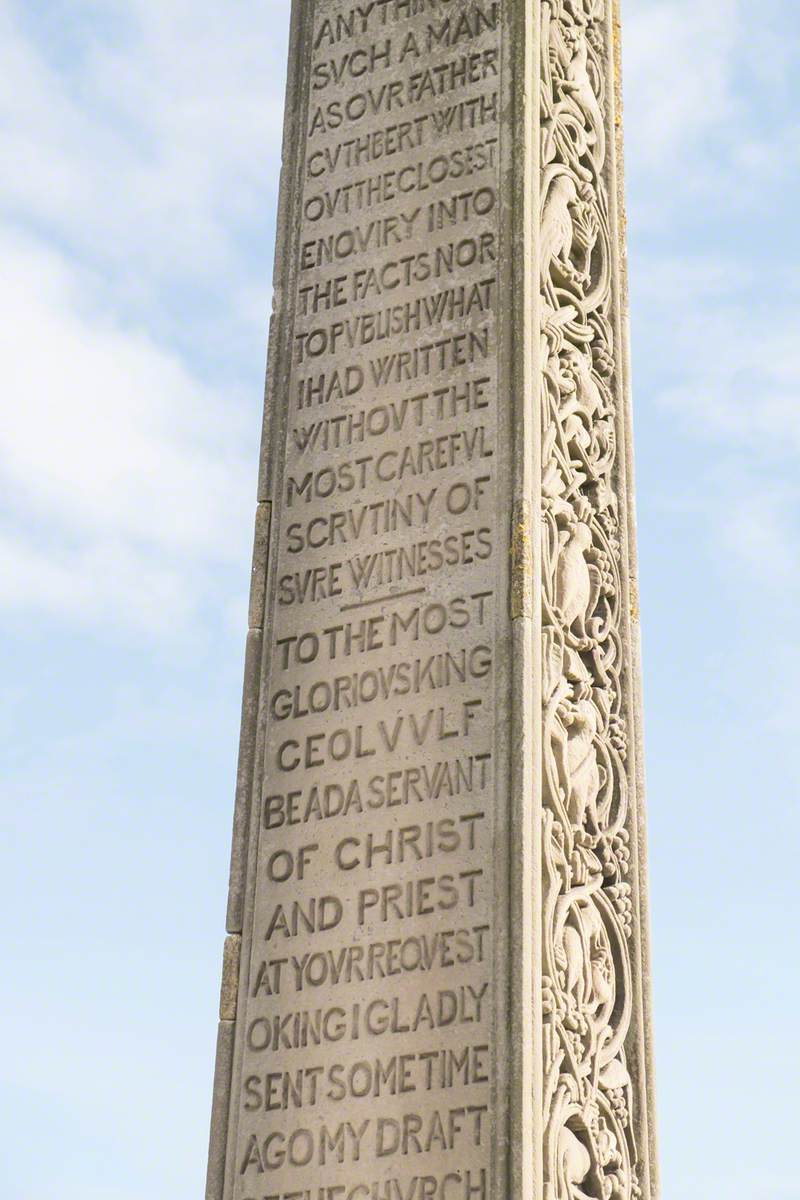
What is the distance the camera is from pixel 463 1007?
23.6 ft

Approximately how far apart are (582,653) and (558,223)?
71.4 inches

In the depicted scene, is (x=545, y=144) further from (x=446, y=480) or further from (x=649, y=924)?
(x=649, y=924)

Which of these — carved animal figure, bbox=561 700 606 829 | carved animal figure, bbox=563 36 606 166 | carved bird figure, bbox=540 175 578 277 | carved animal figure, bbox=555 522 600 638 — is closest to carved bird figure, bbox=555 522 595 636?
carved animal figure, bbox=555 522 600 638

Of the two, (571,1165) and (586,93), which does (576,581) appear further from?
(586,93)

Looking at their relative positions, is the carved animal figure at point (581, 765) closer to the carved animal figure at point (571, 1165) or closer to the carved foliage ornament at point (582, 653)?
the carved foliage ornament at point (582, 653)

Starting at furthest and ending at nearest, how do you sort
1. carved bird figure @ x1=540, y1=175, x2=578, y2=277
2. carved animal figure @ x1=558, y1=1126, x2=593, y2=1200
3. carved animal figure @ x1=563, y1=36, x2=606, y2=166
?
Answer: carved animal figure @ x1=563, y1=36, x2=606, y2=166 → carved bird figure @ x1=540, y1=175, x2=578, y2=277 → carved animal figure @ x1=558, y1=1126, x2=593, y2=1200

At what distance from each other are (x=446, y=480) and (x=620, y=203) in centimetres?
194

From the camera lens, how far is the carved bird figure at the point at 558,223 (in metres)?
8.45

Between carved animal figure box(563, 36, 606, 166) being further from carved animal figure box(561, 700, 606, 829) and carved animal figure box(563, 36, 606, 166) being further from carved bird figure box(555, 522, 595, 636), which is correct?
carved animal figure box(561, 700, 606, 829)

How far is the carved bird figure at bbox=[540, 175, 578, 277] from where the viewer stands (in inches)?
333

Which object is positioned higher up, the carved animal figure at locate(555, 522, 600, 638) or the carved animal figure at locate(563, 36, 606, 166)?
the carved animal figure at locate(563, 36, 606, 166)

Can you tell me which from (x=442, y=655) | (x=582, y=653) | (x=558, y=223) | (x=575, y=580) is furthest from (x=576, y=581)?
(x=558, y=223)

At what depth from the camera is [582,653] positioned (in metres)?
8.20

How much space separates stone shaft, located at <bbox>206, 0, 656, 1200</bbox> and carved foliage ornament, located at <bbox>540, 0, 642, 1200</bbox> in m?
0.02
